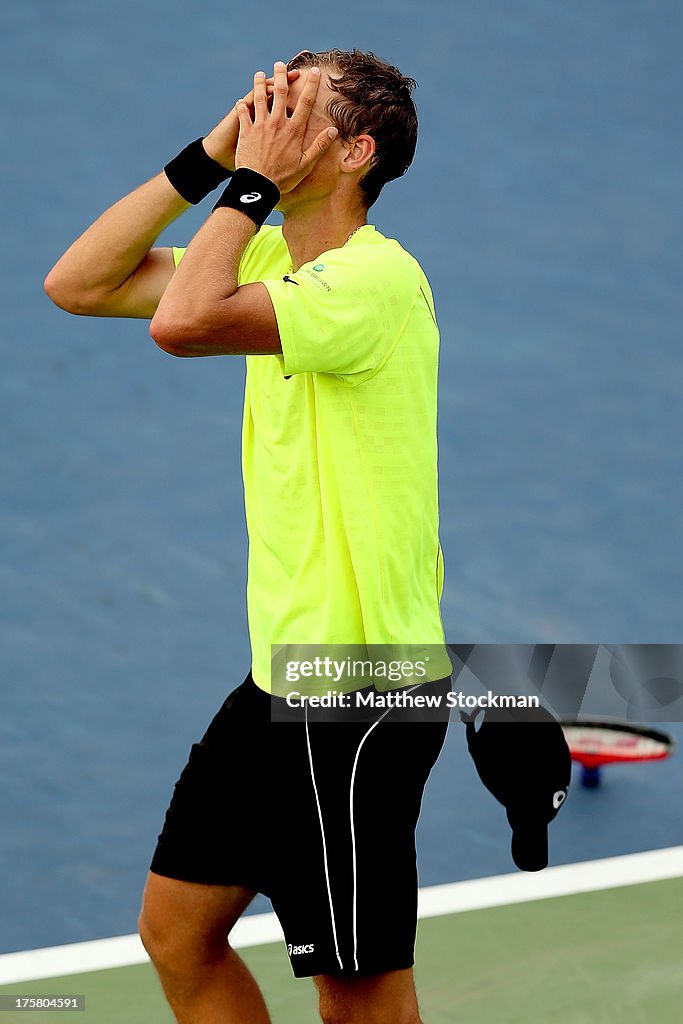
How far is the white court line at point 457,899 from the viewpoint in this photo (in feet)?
12.3

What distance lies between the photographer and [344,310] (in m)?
2.49

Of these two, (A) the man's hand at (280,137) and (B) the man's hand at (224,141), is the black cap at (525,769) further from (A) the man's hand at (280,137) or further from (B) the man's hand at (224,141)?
(B) the man's hand at (224,141)

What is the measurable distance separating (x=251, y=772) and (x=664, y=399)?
4.48 m

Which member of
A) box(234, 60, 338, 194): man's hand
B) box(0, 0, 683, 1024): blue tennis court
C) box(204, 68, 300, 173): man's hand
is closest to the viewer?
box(234, 60, 338, 194): man's hand

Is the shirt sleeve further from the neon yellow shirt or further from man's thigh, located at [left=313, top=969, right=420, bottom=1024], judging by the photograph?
man's thigh, located at [left=313, top=969, right=420, bottom=1024]

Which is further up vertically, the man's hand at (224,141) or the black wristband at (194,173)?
the man's hand at (224,141)

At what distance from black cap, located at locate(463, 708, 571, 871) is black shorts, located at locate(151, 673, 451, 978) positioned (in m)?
0.11

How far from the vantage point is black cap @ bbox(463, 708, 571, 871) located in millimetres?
2787

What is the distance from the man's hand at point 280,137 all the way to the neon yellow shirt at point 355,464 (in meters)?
0.17

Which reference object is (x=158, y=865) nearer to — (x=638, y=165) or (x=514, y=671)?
(x=514, y=671)
